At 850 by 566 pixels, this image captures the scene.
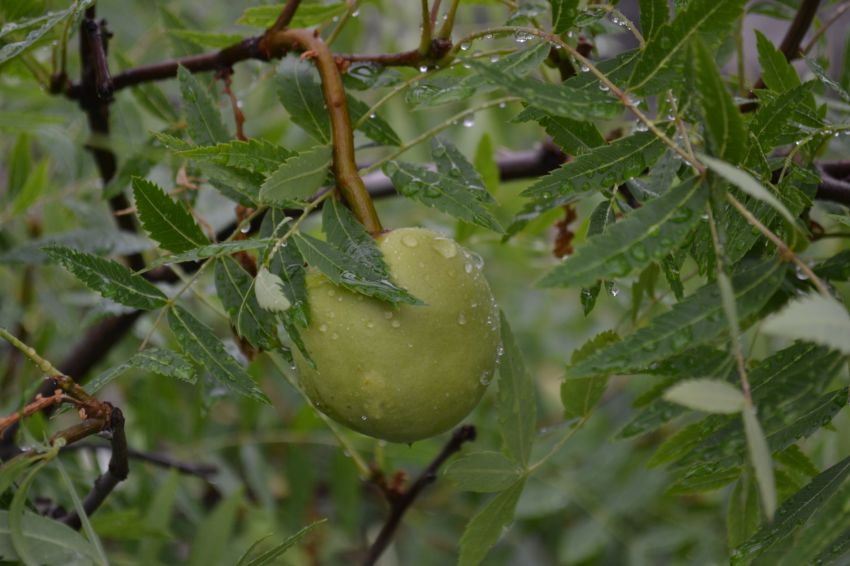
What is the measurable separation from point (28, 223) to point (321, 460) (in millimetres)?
716

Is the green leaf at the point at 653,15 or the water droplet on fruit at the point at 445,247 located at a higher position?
the green leaf at the point at 653,15

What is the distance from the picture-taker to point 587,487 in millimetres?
1709

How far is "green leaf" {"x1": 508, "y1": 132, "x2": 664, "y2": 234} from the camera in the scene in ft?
2.63

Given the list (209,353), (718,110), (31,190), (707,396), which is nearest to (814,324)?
(707,396)

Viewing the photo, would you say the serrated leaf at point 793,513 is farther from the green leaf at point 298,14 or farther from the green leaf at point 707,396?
the green leaf at point 298,14

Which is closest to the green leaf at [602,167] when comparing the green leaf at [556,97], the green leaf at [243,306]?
the green leaf at [556,97]

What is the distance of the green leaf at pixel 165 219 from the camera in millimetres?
874

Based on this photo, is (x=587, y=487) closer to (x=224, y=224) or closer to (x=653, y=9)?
(x=224, y=224)

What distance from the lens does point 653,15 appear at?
79cm

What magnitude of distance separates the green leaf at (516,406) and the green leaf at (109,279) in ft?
1.06

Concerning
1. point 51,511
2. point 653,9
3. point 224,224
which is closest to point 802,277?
point 653,9

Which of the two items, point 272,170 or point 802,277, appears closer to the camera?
point 802,277

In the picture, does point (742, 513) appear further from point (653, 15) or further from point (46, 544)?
point (46, 544)

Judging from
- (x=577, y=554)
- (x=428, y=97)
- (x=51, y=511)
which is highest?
(x=428, y=97)
